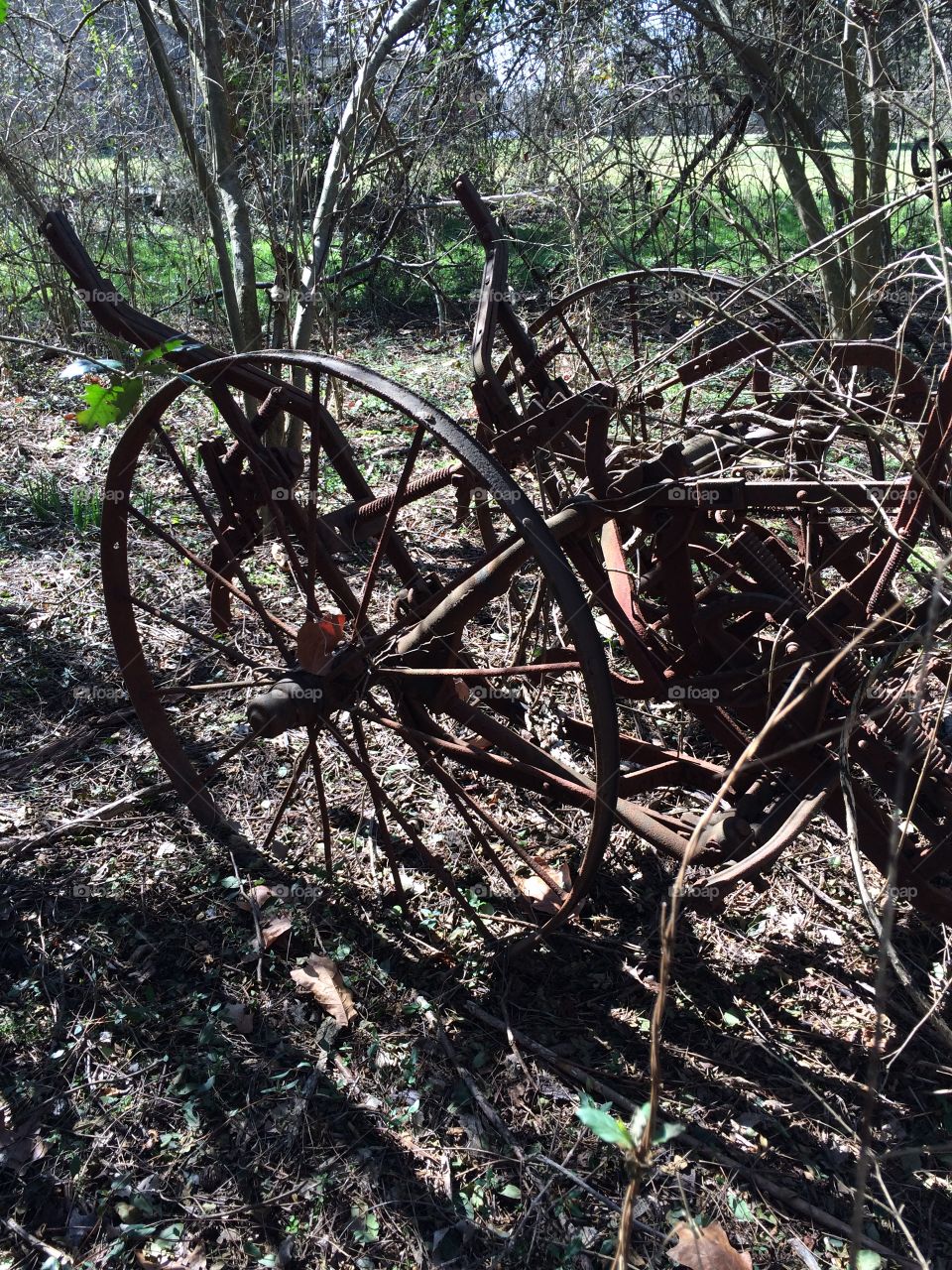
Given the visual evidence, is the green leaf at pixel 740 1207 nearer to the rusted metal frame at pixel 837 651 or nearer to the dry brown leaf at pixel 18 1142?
the rusted metal frame at pixel 837 651

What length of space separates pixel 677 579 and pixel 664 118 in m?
5.72

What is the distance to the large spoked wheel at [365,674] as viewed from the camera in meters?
2.05

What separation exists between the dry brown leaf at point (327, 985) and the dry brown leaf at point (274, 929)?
102mm

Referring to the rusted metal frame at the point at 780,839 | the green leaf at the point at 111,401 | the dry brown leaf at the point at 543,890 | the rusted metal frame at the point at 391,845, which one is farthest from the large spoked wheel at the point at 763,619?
the green leaf at the point at 111,401

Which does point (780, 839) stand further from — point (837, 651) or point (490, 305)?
point (490, 305)

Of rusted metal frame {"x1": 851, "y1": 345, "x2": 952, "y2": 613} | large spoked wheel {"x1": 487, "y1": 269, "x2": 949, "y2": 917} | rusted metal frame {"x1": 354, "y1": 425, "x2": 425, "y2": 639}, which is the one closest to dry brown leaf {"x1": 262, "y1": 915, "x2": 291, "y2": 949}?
rusted metal frame {"x1": 354, "y1": 425, "x2": 425, "y2": 639}

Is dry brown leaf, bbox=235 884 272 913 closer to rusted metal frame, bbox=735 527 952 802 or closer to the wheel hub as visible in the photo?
the wheel hub

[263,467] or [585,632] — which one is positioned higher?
[263,467]

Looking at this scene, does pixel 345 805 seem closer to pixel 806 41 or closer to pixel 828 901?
pixel 828 901

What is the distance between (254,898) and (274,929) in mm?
131

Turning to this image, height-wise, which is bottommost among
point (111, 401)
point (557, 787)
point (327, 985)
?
point (327, 985)

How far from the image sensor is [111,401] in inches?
58.4

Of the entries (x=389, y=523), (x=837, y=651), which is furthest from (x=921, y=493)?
(x=389, y=523)

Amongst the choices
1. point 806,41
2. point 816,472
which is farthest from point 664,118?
point 816,472
